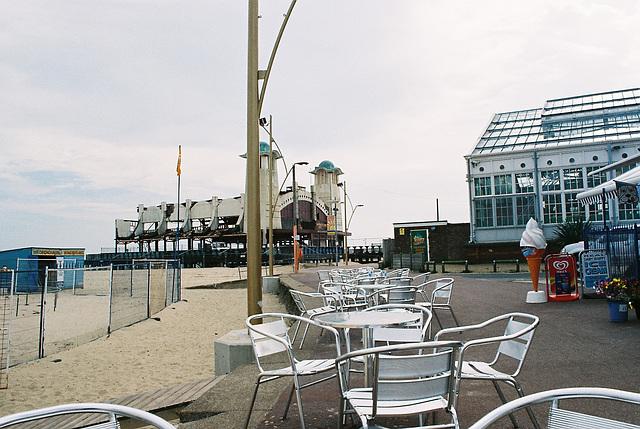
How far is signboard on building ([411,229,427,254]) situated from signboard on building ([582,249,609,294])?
2187 centimetres

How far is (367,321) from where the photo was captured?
13.2ft

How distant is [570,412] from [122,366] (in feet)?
26.5

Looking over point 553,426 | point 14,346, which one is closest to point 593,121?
point 14,346

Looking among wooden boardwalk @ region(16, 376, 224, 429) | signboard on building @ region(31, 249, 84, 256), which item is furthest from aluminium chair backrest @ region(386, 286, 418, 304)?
signboard on building @ region(31, 249, 84, 256)

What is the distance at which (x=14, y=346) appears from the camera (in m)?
10.2

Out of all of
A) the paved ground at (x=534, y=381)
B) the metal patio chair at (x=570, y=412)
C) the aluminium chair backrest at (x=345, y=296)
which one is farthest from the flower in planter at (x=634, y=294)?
the metal patio chair at (x=570, y=412)

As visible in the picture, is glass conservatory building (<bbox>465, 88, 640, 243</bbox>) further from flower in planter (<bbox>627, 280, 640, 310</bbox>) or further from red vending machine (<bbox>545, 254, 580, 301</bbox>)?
flower in planter (<bbox>627, 280, 640, 310</bbox>)

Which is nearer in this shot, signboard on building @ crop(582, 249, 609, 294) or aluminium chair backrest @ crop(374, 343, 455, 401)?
aluminium chair backrest @ crop(374, 343, 455, 401)

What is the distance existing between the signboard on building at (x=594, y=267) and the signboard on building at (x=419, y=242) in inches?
861

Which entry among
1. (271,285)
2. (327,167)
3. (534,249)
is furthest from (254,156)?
(327,167)

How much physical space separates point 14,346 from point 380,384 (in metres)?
10.1

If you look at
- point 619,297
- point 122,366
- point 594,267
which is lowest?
point 122,366

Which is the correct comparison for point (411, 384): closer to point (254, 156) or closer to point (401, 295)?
point (254, 156)

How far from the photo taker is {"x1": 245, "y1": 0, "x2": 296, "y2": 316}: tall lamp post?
6652mm
